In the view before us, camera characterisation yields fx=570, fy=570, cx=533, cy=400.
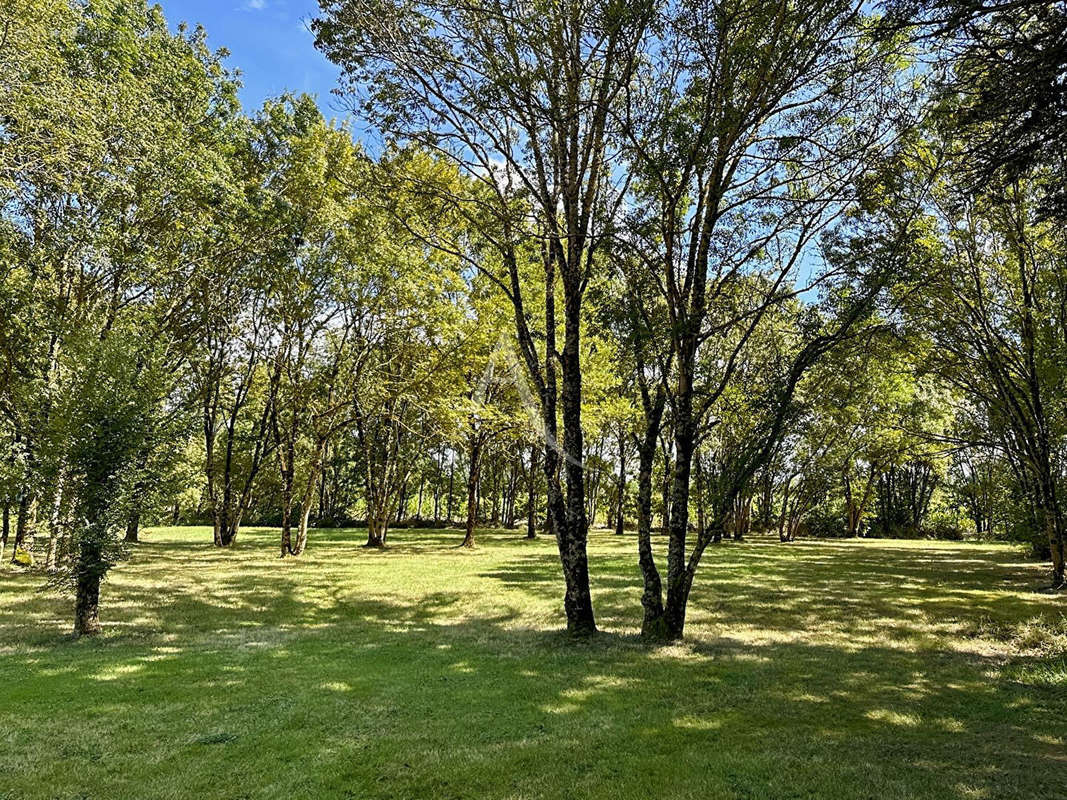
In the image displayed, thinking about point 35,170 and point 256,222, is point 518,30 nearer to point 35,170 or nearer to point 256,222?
point 35,170

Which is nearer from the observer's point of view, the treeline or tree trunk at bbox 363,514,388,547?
the treeline

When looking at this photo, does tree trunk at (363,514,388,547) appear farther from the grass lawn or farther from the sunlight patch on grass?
the sunlight patch on grass

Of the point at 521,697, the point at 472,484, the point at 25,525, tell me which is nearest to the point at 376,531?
the point at 472,484

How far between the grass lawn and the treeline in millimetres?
1768

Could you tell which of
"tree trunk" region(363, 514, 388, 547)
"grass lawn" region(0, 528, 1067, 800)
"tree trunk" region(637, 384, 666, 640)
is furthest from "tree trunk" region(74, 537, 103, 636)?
"tree trunk" region(363, 514, 388, 547)

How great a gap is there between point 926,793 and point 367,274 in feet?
66.8

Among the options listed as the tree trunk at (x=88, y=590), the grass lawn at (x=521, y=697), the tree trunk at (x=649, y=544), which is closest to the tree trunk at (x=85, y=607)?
the tree trunk at (x=88, y=590)

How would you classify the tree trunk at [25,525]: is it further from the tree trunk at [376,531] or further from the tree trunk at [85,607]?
the tree trunk at [376,531]

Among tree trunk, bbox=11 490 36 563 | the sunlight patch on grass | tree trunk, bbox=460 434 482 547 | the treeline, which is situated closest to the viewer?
the sunlight patch on grass

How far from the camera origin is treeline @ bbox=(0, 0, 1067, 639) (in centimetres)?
913

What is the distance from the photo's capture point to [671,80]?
392 inches

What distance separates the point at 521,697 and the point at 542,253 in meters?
8.59

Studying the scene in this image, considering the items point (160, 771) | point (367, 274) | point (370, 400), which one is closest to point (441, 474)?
point (370, 400)

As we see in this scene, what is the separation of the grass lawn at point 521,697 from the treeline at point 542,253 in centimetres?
177
